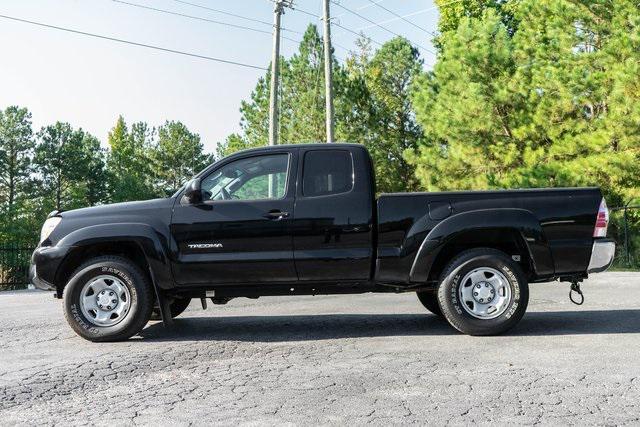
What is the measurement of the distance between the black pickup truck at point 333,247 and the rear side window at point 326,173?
79 millimetres

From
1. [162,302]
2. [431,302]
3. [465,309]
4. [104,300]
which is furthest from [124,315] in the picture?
[431,302]

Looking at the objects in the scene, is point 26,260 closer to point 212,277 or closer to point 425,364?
point 212,277

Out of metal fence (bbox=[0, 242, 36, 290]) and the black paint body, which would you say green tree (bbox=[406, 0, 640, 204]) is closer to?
the black paint body

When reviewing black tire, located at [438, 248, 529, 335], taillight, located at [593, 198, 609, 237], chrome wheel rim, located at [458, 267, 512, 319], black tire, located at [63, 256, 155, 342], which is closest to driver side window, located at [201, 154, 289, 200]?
black tire, located at [63, 256, 155, 342]

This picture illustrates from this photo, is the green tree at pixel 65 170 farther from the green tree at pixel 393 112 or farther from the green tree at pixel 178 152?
the green tree at pixel 393 112

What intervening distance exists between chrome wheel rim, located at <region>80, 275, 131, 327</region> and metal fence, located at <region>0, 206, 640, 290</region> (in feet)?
38.8

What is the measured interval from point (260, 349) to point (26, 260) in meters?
15.3

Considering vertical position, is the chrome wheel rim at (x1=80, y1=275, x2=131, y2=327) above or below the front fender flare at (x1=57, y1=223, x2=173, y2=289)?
below

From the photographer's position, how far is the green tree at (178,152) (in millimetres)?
67562

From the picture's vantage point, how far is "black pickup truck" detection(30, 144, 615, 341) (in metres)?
6.49

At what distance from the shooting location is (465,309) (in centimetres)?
650

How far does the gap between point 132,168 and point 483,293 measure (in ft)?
222

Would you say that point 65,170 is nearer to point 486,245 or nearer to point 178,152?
point 178,152

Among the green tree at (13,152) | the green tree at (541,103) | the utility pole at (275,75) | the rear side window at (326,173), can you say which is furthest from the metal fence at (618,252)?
the green tree at (13,152)
